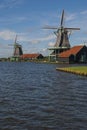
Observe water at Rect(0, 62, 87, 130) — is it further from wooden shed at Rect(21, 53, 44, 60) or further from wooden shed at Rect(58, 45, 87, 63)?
wooden shed at Rect(21, 53, 44, 60)

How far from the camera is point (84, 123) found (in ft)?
50.5

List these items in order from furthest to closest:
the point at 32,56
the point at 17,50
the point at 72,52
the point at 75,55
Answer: the point at 17,50 < the point at 32,56 < the point at 72,52 < the point at 75,55

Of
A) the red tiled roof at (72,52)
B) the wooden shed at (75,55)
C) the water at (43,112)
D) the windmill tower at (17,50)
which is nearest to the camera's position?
the water at (43,112)

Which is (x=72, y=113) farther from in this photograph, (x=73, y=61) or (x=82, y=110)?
(x=73, y=61)

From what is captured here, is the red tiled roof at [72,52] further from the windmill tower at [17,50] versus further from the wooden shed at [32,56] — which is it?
the windmill tower at [17,50]

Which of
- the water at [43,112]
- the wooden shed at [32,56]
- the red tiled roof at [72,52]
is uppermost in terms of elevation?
the red tiled roof at [72,52]

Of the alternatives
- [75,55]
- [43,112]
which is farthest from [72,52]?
[43,112]

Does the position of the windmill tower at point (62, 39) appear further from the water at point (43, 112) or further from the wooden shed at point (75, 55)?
the water at point (43, 112)

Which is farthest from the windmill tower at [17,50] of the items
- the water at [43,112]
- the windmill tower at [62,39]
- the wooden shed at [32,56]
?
→ the water at [43,112]

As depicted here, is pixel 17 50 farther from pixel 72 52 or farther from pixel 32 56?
pixel 72 52

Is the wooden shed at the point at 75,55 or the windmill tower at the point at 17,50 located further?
the windmill tower at the point at 17,50

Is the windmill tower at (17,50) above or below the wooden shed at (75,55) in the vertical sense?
above

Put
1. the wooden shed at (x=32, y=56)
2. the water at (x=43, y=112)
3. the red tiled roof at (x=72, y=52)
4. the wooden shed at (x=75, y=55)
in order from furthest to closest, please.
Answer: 1. the wooden shed at (x=32, y=56)
2. the red tiled roof at (x=72, y=52)
3. the wooden shed at (x=75, y=55)
4. the water at (x=43, y=112)

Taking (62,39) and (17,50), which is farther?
(17,50)
